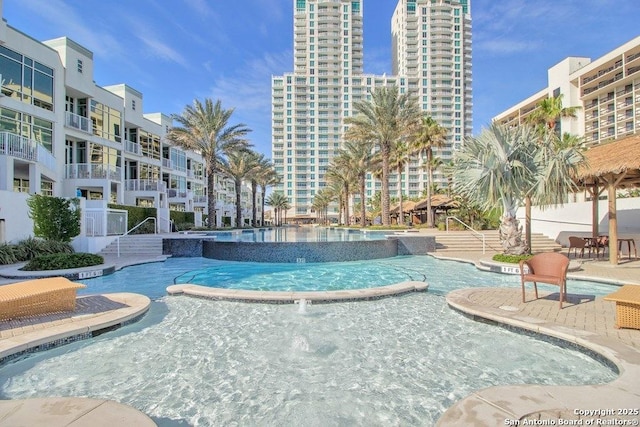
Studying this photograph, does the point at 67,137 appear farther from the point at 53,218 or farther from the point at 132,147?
the point at 53,218

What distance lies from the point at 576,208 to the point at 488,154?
10.6 m

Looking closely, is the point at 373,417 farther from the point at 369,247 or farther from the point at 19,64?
the point at 19,64

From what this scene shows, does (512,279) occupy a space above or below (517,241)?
below

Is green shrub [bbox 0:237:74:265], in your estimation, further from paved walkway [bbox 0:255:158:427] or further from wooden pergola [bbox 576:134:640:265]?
wooden pergola [bbox 576:134:640:265]

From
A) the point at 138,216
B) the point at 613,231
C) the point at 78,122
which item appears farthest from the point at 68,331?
the point at 78,122

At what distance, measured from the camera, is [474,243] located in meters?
19.5

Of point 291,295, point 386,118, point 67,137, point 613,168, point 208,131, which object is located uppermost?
point 386,118

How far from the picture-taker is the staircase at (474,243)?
18500 millimetres

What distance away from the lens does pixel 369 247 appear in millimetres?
17297

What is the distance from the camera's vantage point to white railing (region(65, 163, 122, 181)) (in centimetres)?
→ 2441

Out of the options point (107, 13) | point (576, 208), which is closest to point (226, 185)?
point (107, 13)

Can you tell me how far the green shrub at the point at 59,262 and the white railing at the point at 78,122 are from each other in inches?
670

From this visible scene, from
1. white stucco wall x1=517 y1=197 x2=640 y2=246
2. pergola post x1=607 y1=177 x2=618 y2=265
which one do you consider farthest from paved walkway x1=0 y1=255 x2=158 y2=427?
white stucco wall x1=517 y1=197 x2=640 y2=246

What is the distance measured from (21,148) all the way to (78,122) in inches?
302
